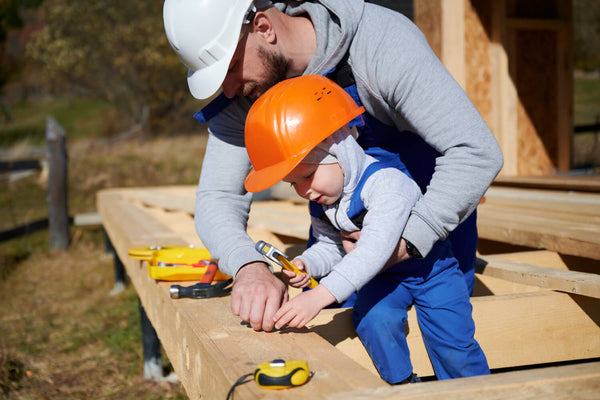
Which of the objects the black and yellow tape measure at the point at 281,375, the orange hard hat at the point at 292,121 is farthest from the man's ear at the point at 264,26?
the black and yellow tape measure at the point at 281,375

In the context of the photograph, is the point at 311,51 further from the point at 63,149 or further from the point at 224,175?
the point at 63,149

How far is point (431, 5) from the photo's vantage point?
5664 mm

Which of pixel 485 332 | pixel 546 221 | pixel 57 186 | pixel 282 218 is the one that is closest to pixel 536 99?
pixel 546 221

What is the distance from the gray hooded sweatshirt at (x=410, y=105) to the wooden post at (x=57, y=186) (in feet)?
21.2

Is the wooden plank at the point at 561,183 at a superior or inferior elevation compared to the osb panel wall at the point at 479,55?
inferior

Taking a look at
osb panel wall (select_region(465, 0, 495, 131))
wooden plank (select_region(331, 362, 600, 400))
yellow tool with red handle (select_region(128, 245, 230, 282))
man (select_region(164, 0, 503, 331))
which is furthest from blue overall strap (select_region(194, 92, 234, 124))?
osb panel wall (select_region(465, 0, 495, 131))

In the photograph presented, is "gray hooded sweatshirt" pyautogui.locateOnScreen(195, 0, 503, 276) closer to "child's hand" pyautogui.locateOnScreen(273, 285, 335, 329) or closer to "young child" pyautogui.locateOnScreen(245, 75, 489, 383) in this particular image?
"young child" pyautogui.locateOnScreen(245, 75, 489, 383)

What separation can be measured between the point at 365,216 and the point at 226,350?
60cm

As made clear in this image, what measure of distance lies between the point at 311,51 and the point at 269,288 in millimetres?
958

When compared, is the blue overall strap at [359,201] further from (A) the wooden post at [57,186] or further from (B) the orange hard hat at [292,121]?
(A) the wooden post at [57,186]

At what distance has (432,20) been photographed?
5691 millimetres

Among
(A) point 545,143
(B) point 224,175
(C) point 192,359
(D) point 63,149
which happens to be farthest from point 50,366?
(A) point 545,143

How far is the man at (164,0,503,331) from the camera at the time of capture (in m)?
1.71

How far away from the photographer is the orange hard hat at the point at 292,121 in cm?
174
